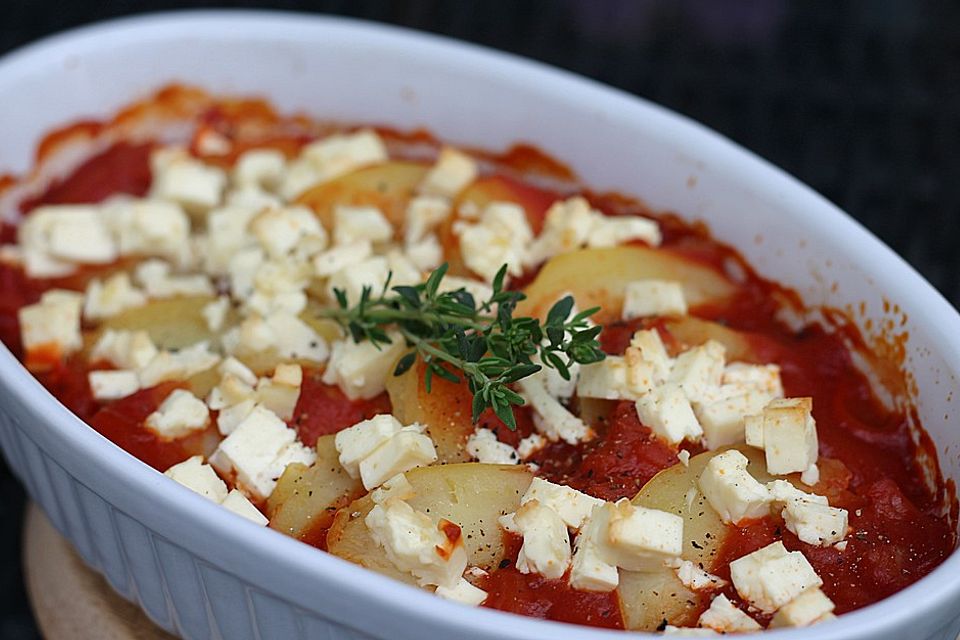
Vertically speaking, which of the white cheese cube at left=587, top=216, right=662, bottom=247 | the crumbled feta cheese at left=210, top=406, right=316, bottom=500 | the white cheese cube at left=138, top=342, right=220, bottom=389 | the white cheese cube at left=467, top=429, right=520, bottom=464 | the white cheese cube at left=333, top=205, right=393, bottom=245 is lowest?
the white cheese cube at left=138, top=342, right=220, bottom=389

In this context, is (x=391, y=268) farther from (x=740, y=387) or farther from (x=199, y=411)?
(x=740, y=387)

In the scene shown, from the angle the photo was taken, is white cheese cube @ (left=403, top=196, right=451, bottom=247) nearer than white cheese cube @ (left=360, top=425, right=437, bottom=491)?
No

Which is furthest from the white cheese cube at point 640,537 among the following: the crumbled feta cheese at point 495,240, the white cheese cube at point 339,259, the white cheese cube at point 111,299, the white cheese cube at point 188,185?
the white cheese cube at point 188,185

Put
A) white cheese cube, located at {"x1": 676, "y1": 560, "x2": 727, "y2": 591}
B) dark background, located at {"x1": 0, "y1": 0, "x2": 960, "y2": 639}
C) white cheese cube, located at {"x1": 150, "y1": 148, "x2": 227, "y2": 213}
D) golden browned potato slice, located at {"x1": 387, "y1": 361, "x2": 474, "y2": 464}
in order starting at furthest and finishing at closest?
dark background, located at {"x1": 0, "y1": 0, "x2": 960, "y2": 639}, white cheese cube, located at {"x1": 150, "y1": 148, "x2": 227, "y2": 213}, golden browned potato slice, located at {"x1": 387, "y1": 361, "x2": 474, "y2": 464}, white cheese cube, located at {"x1": 676, "y1": 560, "x2": 727, "y2": 591}

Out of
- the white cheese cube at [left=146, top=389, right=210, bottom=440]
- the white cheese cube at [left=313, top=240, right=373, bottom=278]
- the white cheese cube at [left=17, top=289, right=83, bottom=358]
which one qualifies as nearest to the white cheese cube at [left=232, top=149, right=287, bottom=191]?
the white cheese cube at [left=313, top=240, right=373, bottom=278]

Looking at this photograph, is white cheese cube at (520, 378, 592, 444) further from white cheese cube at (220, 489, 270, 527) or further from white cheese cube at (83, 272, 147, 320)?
white cheese cube at (83, 272, 147, 320)

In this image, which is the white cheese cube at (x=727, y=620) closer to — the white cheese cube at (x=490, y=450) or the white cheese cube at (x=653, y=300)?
the white cheese cube at (x=490, y=450)

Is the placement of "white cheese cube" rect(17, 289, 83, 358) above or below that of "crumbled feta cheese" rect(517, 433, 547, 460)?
below
